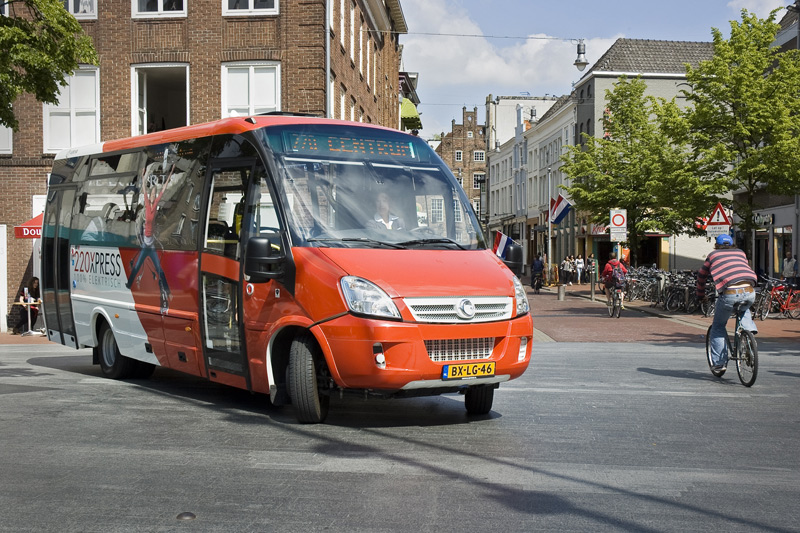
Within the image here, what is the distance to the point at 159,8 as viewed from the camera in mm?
27531

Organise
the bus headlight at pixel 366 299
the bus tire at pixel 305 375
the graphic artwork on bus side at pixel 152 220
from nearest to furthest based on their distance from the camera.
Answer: the bus headlight at pixel 366 299 → the bus tire at pixel 305 375 → the graphic artwork on bus side at pixel 152 220

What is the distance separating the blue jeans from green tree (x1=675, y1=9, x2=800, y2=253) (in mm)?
17191

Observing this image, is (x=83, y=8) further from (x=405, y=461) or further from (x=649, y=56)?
(x=649, y=56)

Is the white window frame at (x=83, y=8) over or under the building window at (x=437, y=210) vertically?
over

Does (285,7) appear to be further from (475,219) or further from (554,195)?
(554,195)

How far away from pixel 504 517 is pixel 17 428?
477cm

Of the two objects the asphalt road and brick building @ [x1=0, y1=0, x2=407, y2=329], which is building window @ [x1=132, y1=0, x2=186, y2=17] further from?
the asphalt road

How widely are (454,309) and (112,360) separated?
19.0ft

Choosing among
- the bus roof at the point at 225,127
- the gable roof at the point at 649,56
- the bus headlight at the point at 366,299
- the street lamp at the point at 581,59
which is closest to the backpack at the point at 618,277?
the street lamp at the point at 581,59

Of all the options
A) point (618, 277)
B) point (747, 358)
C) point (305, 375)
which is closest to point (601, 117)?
point (618, 277)

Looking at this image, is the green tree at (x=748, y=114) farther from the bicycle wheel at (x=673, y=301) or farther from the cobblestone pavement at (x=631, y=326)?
the cobblestone pavement at (x=631, y=326)

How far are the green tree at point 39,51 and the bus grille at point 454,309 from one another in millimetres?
9148

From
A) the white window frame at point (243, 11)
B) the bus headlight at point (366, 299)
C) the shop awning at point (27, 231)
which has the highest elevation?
the white window frame at point (243, 11)

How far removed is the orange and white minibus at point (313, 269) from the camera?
7832 mm
